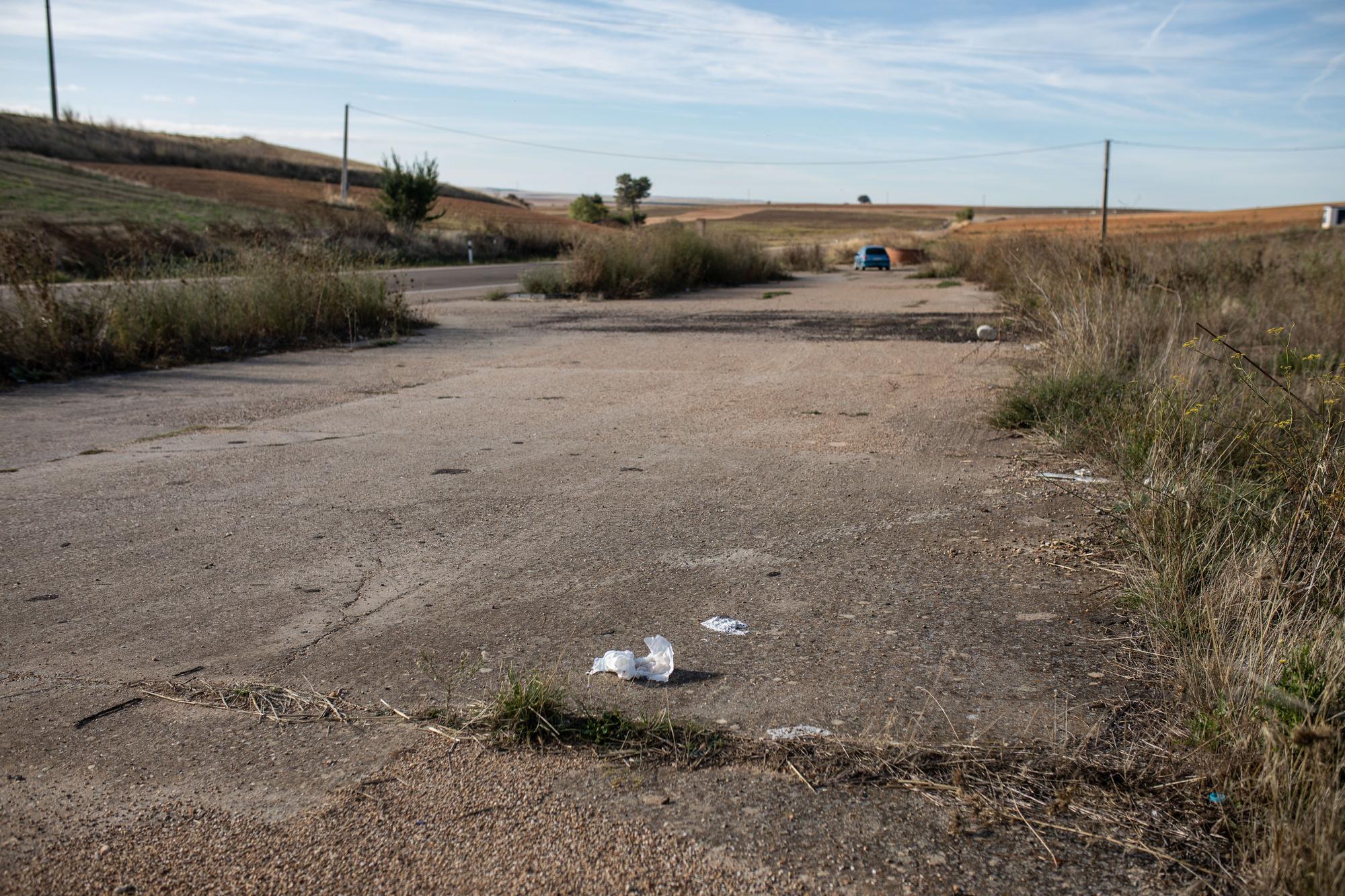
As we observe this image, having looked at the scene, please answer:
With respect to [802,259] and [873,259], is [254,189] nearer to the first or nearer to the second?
[802,259]

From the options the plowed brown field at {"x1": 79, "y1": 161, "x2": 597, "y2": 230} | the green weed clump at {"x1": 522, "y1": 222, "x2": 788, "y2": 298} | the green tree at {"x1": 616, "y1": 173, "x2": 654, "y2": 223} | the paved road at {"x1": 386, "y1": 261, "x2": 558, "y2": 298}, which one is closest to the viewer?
the green weed clump at {"x1": 522, "y1": 222, "x2": 788, "y2": 298}

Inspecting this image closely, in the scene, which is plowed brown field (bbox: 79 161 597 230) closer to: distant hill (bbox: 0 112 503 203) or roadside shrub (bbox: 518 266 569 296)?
distant hill (bbox: 0 112 503 203)

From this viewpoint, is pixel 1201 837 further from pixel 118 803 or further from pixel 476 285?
pixel 476 285

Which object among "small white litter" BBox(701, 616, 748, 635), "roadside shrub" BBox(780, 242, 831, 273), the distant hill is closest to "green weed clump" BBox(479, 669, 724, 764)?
"small white litter" BBox(701, 616, 748, 635)

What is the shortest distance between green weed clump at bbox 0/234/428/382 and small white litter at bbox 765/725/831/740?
10.1m

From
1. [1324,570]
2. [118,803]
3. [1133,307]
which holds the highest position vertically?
[1133,307]

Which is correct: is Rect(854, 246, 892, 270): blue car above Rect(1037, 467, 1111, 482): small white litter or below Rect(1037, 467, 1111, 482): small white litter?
above

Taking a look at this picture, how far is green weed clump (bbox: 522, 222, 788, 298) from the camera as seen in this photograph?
917 inches

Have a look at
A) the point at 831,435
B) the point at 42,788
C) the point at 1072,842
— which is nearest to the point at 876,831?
the point at 1072,842

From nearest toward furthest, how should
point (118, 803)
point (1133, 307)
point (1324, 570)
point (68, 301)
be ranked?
point (118, 803) → point (1324, 570) → point (1133, 307) → point (68, 301)

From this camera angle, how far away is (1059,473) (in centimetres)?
638

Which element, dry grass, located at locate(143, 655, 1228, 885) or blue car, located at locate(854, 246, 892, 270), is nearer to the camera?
dry grass, located at locate(143, 655, 1228, 885)

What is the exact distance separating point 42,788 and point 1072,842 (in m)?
2.75

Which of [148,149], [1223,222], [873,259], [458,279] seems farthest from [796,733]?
[1223,222]
